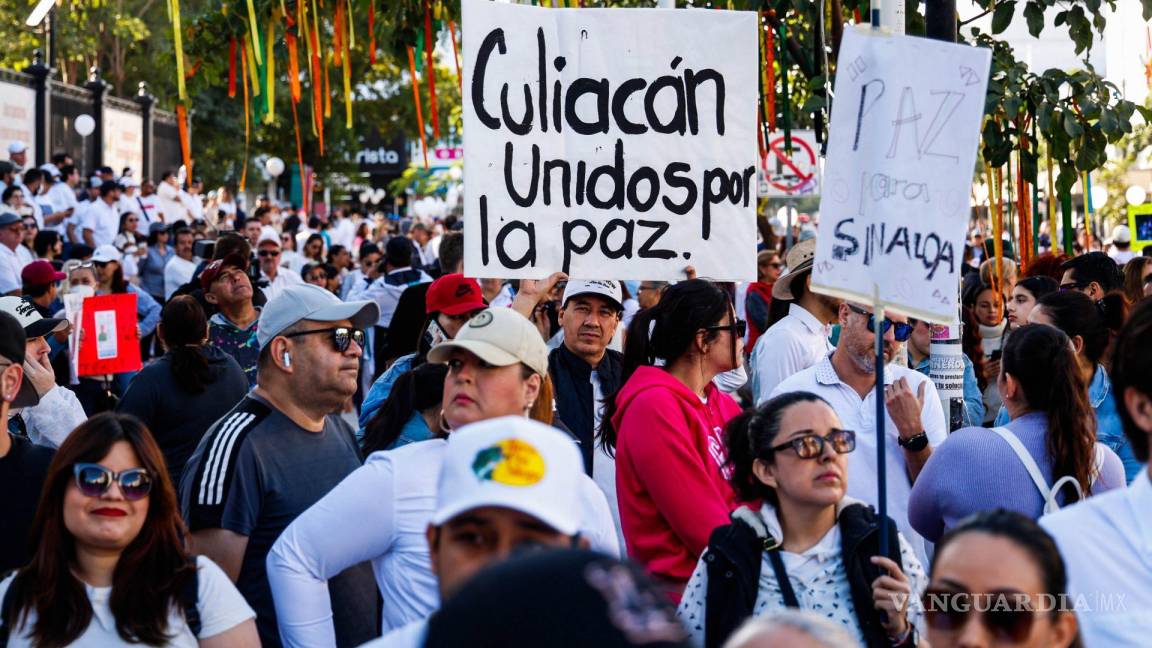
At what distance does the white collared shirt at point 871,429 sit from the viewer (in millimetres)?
5309

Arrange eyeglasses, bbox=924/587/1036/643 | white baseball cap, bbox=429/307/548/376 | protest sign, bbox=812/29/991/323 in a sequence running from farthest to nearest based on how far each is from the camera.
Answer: protest sign, bbox=812/29/991/323, white baseball cap, bbox=429/307/548/376, eyeglasses, bbox=924/587/1036/643

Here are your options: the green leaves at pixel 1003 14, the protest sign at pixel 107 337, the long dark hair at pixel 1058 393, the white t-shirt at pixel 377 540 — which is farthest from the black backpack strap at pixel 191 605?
the protest sign at pixel 107 337

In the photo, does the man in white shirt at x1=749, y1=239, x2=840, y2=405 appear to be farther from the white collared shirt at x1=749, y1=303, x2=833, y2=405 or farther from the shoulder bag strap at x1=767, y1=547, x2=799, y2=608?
the shoulder bag strap at x1=767, y1=547, x2=799, y2=608

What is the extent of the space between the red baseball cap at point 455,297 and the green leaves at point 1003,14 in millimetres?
2817

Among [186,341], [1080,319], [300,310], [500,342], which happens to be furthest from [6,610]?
[1080,319]

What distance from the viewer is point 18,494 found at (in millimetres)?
4559

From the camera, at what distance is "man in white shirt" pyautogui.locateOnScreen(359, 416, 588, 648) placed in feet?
7.64

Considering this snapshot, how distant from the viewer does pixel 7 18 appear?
33.3 metres

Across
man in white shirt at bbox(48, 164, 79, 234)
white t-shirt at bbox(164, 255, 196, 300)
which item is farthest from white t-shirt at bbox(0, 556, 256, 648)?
man in white shirt at bbox(48, 164, 79, 234)

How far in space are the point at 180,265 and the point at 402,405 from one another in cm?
1120

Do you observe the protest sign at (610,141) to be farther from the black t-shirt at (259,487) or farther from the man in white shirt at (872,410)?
the black t-shirt at (259,487)

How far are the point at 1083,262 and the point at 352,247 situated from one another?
21.8 meters

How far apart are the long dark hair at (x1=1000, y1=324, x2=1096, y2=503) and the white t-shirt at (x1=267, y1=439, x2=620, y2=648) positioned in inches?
58.1

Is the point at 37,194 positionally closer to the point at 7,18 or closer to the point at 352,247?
the point at 352,247
